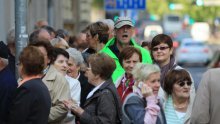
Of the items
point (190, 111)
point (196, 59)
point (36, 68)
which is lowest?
point (196, 59)

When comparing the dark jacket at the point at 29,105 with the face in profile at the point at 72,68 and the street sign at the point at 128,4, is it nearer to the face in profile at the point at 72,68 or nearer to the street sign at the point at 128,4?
the face in profile at the point at 72,68

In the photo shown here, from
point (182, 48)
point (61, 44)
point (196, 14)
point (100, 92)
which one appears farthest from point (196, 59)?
point (196, 14)

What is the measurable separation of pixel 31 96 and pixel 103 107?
3.41ft

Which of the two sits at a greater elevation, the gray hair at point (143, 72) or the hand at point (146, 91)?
the gray hair at point (143, 72)

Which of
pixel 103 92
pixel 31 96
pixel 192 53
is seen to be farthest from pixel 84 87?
pixel 192 53

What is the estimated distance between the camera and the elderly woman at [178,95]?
9.32 meters

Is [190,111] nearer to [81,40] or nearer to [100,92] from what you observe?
[100,92]

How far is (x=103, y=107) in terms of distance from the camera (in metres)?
8.91

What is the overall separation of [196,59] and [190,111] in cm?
4469

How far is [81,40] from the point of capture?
16781mm

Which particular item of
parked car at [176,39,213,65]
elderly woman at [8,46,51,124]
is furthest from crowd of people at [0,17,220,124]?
parked car at [176,39,213,65]

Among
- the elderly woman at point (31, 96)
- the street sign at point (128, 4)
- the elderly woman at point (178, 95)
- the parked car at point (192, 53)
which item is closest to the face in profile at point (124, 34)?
the elderly woman at point (178, 95)

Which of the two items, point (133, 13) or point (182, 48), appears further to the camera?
point (182, 48)

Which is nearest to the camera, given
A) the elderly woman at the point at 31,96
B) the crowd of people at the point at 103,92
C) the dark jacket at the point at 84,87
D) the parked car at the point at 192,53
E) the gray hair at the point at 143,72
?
the elderly woman at the point at 31,96
